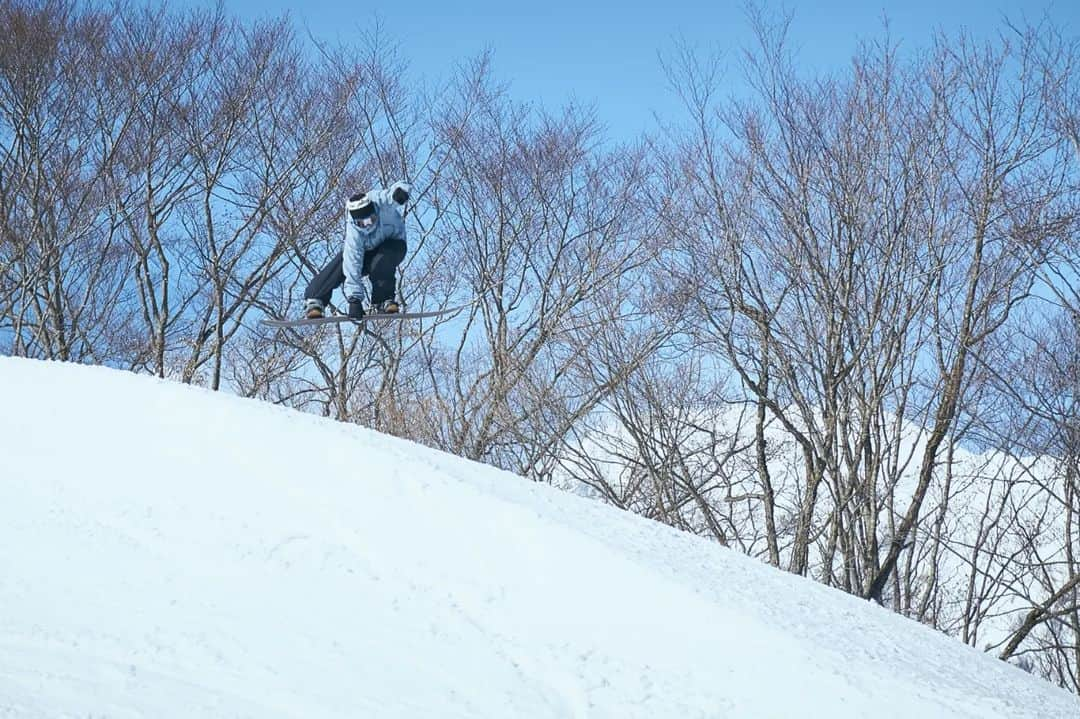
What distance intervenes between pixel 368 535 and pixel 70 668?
6.49 ft

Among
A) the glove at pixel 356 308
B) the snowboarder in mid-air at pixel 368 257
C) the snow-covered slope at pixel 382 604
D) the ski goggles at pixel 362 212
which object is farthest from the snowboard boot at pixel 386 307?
the snow-covered slope at pixel 382 604

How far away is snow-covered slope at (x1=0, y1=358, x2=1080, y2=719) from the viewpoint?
15.5ft

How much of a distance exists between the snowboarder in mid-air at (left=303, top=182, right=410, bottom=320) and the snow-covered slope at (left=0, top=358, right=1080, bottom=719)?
3.37ft

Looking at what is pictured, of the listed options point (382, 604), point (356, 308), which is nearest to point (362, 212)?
point (356, 308)

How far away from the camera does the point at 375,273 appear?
26.0 ft

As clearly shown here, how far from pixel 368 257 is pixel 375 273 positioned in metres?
0.13

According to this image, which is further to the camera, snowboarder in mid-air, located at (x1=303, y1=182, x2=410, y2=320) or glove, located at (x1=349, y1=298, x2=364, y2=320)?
glove, located at (x1=349, y1=298, x2=364, y2=320)

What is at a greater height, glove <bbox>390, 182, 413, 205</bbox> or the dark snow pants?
glove <bbox>390, 182, 413, 205</bbox>

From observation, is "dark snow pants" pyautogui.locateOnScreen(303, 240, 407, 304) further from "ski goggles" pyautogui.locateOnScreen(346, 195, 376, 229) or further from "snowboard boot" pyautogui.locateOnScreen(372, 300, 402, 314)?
"ski goggles" pyautogui.locateOnScreen(346, 195, 376, 229)

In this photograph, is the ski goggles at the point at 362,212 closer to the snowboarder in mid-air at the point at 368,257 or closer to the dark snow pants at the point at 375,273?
the snowboarder in mid-air at the point at 368,257

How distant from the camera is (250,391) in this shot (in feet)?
49.4

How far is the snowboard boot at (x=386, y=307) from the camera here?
316 inches

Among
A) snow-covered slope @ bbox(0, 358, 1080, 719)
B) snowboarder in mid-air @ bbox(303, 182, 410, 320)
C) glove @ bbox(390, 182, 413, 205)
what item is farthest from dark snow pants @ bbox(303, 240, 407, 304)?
snow-covered slope @ bbox(0, 358, 1080, 719)

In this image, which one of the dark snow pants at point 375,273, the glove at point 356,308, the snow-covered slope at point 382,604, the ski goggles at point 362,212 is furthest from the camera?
the glove at point 356,308
